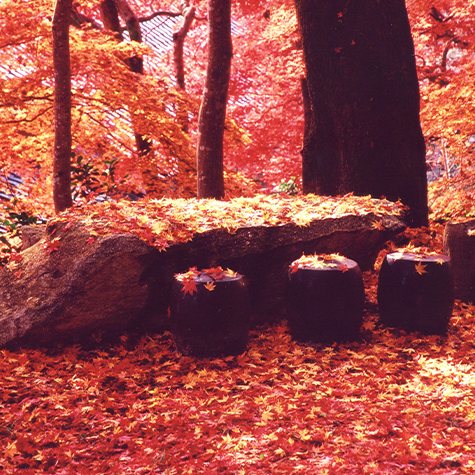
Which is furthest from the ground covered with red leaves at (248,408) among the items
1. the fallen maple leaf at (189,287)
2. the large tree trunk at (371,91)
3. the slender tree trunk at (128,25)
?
the slender tree trunk at (128,25)

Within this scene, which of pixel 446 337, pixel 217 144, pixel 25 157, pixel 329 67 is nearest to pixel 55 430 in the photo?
pixel 446 337

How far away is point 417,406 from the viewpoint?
3.11m

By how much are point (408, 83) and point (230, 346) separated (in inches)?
172

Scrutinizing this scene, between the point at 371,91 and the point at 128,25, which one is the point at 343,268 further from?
the point at 128,25

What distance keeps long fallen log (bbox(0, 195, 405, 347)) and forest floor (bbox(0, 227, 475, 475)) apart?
0.28 m

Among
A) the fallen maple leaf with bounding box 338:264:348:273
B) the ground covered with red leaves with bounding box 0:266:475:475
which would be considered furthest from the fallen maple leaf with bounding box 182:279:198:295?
the fallen maple leaf with bounding box 338:264:348:273

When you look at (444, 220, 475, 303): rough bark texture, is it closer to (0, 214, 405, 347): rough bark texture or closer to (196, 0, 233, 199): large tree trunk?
(0, 214, 405, 347): rough bark texture

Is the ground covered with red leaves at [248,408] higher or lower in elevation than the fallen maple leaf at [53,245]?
lower

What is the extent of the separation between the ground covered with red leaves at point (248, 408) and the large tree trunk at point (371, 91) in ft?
7.88

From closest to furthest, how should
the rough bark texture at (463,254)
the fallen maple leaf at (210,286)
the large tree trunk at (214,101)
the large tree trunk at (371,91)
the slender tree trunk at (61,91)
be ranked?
1. the fallen maple leaf at (210,286)
2. the rough bark texture at (463,254)
3. the slender tree trunk at (61,91)
4. the large tree trunk at (371,91)
5. the large tree trunk at (214,101)

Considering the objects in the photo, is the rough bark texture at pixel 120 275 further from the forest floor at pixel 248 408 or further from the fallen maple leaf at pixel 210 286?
the fallen maple leaf at pixel 210 286

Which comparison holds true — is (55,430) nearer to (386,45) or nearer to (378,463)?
(378,463)

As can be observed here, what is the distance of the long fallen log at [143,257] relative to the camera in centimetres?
392

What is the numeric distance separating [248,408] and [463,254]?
3.03 meters
